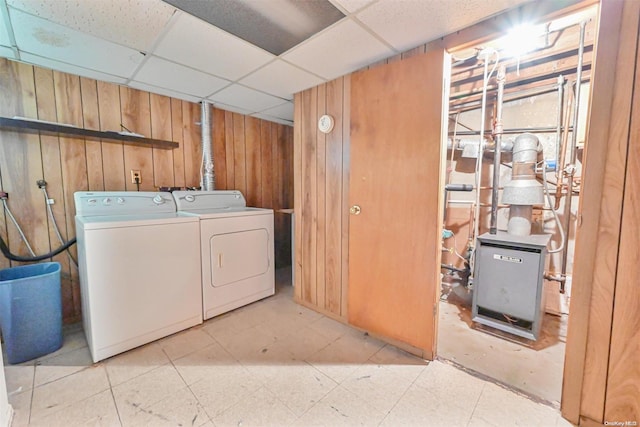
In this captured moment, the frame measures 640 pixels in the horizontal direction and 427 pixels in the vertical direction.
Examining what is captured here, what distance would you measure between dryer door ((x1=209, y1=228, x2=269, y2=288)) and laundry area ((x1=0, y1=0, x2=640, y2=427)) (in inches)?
0.8

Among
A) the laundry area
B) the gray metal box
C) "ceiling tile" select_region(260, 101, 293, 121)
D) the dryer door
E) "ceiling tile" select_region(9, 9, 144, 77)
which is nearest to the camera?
the laundry area

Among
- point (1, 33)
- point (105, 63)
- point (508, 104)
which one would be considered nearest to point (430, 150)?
point (508, 104)

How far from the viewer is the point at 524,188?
219cm

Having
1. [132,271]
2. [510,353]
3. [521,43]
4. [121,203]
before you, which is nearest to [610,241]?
[510,353]

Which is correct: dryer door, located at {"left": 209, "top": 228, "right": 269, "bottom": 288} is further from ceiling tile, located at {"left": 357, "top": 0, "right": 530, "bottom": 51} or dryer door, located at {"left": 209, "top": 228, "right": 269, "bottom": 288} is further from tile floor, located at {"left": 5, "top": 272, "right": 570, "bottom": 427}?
ceiling tile, located at {"left": 357, "top": 0, "right": 530, "bottom": 51}

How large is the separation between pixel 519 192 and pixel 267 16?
236 cm

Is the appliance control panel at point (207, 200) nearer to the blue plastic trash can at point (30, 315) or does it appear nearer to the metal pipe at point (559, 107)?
the blue plastic trash can at point (30, 315)

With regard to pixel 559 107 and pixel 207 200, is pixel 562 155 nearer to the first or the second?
pixel 559 107

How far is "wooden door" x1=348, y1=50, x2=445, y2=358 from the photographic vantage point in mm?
1600

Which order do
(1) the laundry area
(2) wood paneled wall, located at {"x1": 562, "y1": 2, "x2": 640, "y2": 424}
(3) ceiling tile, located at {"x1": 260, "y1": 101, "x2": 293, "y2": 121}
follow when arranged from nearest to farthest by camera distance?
1. (2) wood paneled wall, located at {"x1": 562, "y1": 2, "x2": 640, "y2": 424}
2. (1) the laundry area
3. (3) ceiling tile, located at {"x1": 260, "y1": 101, "x2": 293, "y2": 121}

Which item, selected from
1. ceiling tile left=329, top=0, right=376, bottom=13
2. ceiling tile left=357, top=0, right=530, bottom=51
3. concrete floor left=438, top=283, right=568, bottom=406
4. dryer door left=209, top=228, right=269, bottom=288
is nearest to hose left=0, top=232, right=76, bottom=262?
dryer door left=209, top=228, right=269, bottom=288

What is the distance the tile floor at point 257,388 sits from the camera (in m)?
1.28

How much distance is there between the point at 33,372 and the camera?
1581 mm

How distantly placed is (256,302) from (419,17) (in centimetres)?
261
